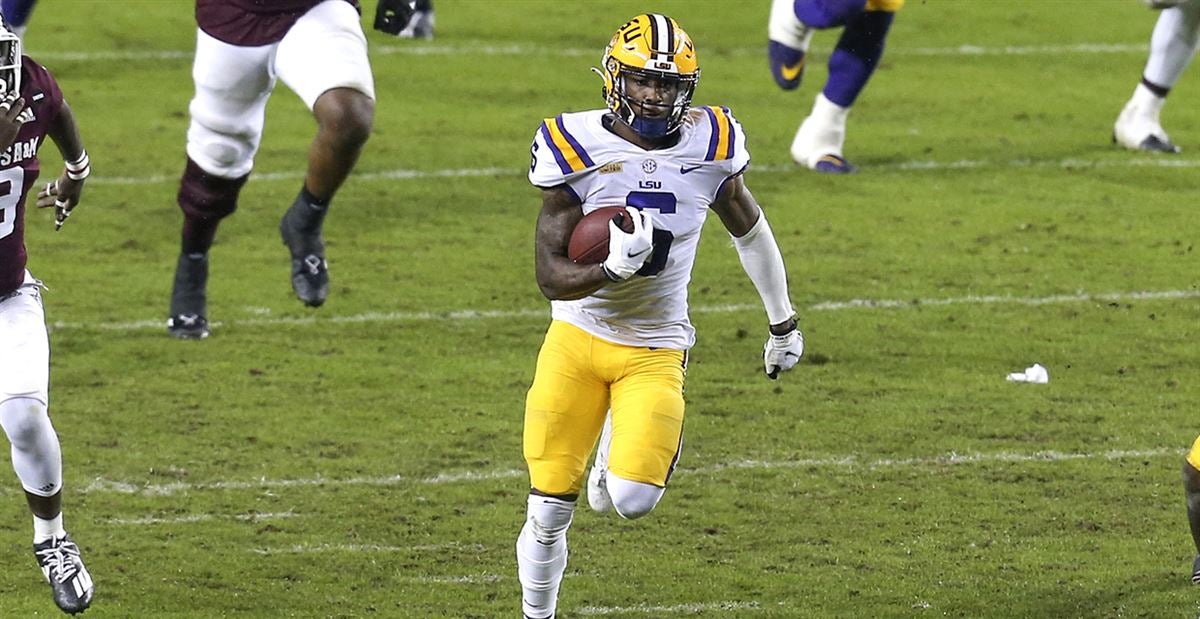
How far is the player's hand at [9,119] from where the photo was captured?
5355 mm

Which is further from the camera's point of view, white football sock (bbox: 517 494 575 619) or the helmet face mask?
the helmet face mask

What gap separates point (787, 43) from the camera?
36.8 ft

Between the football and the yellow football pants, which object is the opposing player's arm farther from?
the yellow football pants

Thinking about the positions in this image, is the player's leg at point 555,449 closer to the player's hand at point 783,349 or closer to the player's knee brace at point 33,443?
the player's hand at point 783,349

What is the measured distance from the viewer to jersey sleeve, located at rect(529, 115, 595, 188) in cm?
528

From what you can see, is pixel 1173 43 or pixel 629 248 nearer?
pixel 629 248

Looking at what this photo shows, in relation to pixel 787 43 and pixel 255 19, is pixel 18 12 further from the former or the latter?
pixel 787 43

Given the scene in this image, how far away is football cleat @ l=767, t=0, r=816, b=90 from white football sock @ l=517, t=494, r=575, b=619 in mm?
6143

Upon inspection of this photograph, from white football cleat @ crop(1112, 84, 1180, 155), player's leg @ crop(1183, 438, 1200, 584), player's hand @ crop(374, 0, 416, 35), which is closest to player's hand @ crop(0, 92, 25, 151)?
player's hand @ crop(374, 0, 416, 35)

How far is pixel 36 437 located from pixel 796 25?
637 centimetres

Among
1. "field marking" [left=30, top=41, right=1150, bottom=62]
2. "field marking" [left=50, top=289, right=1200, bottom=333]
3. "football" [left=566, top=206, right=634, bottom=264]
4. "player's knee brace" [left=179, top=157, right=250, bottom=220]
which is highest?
"football" [left=566, top=206, right=634, bottom=264]

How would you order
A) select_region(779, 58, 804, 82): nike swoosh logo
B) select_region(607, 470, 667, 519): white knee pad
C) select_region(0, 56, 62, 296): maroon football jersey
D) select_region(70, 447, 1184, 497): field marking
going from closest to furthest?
select_region(607, 470, 667, 519): white knee pad
select_region(0, 56, 62, 296): maroon football jersey
select_region(70, 447, 1184, 497): field marking
select_region(779, 58, 804, 82): nike swoosh logo

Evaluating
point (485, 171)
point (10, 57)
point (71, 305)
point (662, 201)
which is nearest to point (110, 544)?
point (10, 57)

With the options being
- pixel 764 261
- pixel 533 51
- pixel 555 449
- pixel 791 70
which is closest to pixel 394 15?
pixel 764 261
